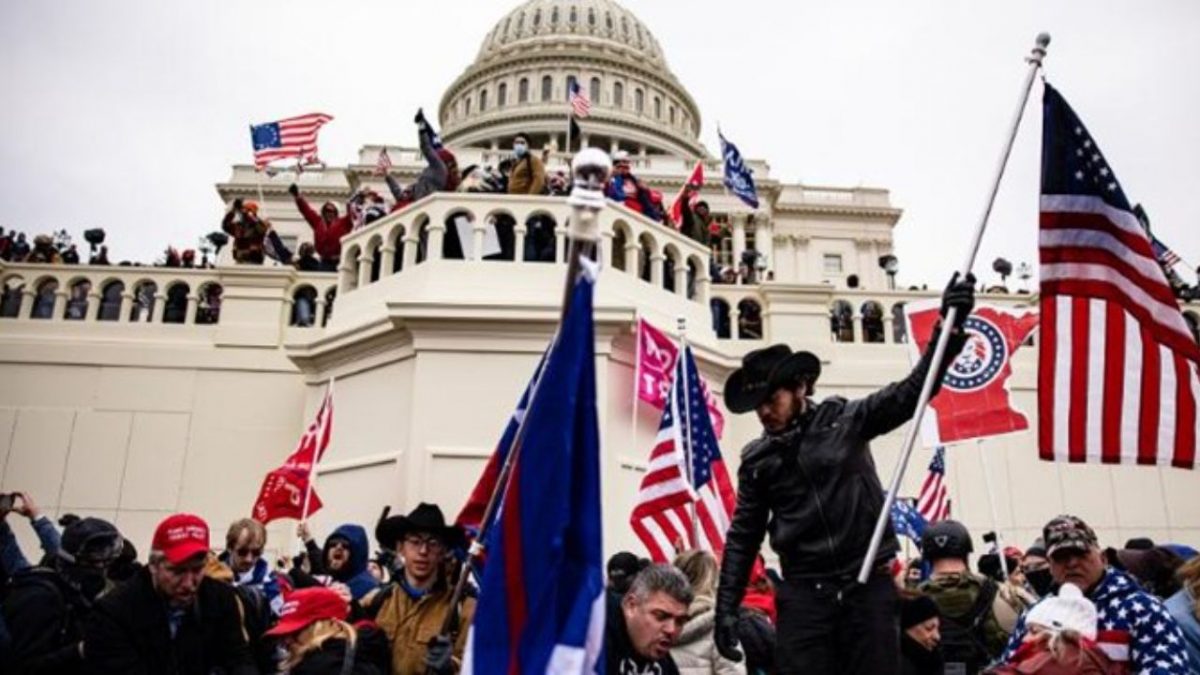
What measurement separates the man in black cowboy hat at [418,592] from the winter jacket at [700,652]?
3.39ft

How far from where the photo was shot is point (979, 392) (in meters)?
10.0

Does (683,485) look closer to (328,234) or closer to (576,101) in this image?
(328,234)

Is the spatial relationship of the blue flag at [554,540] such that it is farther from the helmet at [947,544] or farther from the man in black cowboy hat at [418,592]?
the helmet at [947,544]

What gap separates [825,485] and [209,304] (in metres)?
11.7

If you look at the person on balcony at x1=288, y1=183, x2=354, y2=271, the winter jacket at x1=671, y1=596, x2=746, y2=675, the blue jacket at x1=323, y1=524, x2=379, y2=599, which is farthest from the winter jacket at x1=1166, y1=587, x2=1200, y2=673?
the person on balcony at x1=288, y1=183, x2=354, y2=271

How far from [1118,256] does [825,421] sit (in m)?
1.71

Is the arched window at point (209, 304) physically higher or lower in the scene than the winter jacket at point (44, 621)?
higher

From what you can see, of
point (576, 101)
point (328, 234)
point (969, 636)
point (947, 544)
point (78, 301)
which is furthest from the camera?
point (576, 101)

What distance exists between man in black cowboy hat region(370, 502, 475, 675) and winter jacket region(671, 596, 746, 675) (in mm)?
1034

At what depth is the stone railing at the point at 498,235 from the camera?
464 inches

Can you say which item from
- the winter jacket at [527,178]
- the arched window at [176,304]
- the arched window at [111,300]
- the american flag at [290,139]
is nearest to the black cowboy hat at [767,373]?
the winter jacket at [527,178]

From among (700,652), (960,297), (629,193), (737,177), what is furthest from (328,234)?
Result: (960,297)

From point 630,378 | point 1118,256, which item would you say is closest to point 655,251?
point 630,378

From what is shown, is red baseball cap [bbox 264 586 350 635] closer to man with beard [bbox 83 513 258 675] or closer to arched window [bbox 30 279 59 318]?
man with beard [bbox 83 513 258 675]
